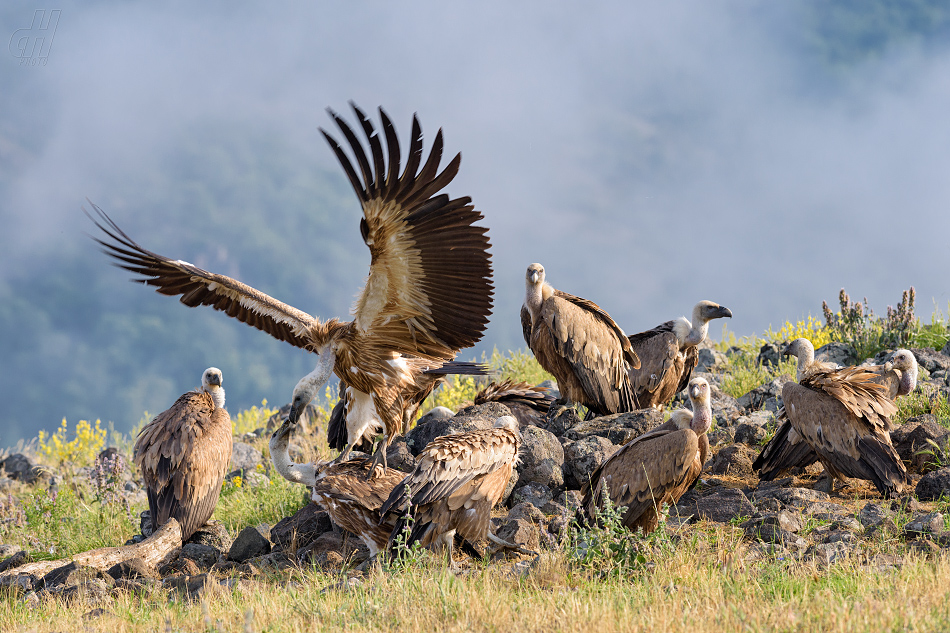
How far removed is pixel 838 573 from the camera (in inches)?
184

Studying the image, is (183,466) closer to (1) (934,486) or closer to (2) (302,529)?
(2) (302,529)

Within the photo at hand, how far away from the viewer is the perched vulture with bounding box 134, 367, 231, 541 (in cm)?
748

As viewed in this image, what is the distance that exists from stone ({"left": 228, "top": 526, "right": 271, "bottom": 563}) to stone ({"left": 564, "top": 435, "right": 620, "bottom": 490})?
9.30 feet

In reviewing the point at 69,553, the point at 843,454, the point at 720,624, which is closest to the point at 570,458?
the point at 843,454

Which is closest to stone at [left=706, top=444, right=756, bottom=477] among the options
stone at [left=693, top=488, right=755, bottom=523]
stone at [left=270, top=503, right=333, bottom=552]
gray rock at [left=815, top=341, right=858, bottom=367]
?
stone at [left=693, top=488, right=755, bottom=523]

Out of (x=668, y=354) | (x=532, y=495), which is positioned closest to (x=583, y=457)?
(x=532, y=495)

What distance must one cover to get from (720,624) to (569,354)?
5.00m

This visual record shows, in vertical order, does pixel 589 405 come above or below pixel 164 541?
above

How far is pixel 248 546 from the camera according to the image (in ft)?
22.8

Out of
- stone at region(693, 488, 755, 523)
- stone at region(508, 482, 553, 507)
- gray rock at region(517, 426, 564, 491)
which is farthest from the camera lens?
gray rock at region(517, 426, 564, 491)

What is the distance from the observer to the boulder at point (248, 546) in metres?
6.95

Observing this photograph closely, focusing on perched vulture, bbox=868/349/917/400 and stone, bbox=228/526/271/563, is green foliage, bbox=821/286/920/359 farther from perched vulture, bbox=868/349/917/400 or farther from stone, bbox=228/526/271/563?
stone, bbox=228/526/271/563

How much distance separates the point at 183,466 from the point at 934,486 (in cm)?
→ 663

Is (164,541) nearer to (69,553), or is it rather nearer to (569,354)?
(69,553)
